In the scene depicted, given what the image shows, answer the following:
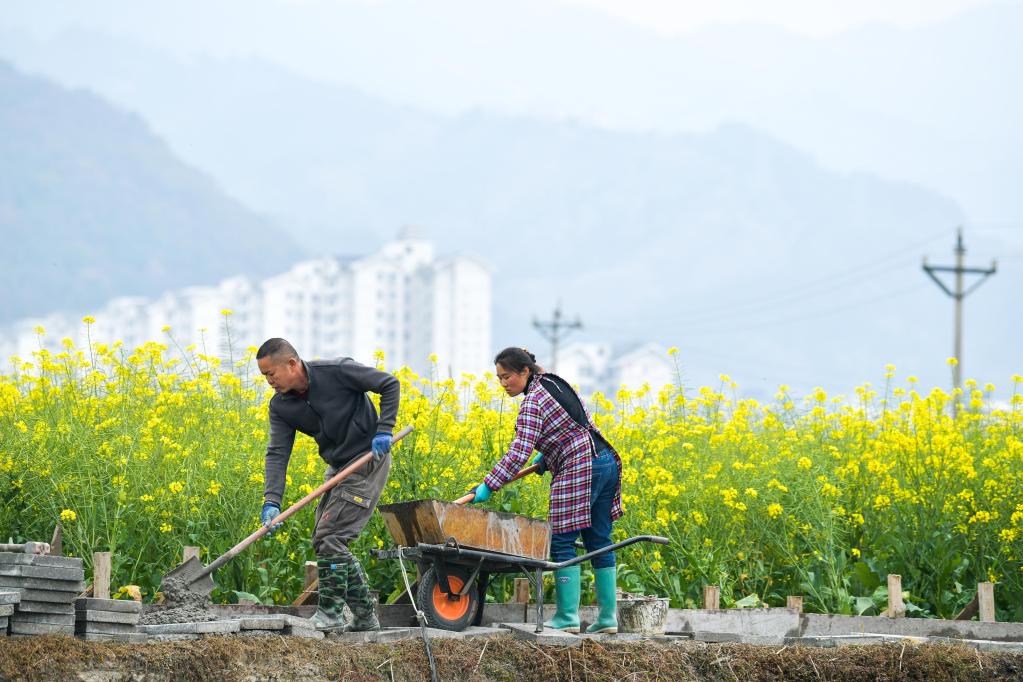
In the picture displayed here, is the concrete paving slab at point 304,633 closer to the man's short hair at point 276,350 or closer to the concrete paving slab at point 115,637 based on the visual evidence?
the concrete paving slab at point 115,637

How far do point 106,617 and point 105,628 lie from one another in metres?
0.06

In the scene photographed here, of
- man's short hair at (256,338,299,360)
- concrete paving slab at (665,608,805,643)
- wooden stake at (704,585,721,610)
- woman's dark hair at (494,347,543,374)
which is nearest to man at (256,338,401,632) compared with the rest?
man's short hair at (256,338,299,360)

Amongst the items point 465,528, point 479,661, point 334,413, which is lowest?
point 479,661

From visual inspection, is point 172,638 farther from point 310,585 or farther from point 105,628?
point 310,585

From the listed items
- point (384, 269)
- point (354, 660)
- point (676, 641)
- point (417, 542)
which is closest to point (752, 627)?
point (676, 641)

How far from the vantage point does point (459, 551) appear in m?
7.35

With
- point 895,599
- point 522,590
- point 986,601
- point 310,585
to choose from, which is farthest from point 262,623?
point 986,601

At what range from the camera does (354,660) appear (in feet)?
22.2

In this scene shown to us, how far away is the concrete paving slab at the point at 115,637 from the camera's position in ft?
21.7

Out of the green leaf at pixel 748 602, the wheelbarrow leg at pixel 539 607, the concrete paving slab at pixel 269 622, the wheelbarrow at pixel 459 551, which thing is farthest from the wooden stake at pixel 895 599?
the concrete paving slab at pixel 269 622

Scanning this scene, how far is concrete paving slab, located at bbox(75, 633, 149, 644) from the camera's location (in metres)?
6.60

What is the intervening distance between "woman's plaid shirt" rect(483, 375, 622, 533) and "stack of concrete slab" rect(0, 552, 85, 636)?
245 centimetres

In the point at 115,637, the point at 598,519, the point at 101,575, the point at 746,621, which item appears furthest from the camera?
the point at 746,621

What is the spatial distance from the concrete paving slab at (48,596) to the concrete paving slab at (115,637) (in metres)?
0.19
